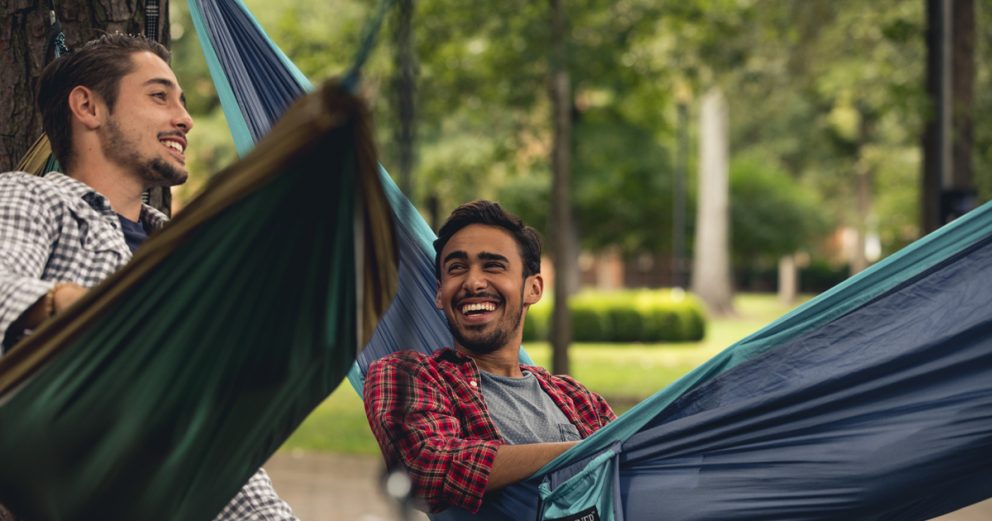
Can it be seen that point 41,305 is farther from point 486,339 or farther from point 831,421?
point 831,421

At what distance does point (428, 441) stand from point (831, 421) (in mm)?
743

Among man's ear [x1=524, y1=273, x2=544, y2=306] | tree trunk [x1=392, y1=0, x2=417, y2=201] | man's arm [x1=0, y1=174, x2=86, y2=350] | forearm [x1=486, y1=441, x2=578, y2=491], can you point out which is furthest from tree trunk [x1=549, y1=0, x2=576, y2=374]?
tree trunk [x1=392, y1=0, x2=417, y2=201]

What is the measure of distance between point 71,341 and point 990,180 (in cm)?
1119

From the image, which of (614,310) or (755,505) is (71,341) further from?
(614,310)

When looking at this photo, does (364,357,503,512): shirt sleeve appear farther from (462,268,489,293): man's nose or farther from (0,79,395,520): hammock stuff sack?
(0,79,395,520): hammock stuff sack

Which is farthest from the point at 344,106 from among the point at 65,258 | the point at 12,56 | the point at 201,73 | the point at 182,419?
the point at 201,73

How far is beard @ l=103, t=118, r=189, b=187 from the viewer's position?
86.6 inches

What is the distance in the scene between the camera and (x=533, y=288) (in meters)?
2.74

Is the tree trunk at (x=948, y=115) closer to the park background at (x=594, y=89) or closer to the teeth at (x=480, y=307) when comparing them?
the park background at (x=594, y=89)

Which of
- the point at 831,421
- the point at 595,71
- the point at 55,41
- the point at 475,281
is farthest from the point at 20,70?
the point at 595,71

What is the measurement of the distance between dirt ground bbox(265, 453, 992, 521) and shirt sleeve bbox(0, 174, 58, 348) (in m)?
4.58

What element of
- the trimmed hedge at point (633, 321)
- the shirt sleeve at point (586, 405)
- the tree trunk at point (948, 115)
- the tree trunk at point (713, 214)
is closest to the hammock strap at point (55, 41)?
the shirt sleeve at point (586, 405)

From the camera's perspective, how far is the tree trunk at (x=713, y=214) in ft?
93.2

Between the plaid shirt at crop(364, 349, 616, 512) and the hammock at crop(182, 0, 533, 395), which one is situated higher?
the hammock at crop(182, 0, 533, 395)
